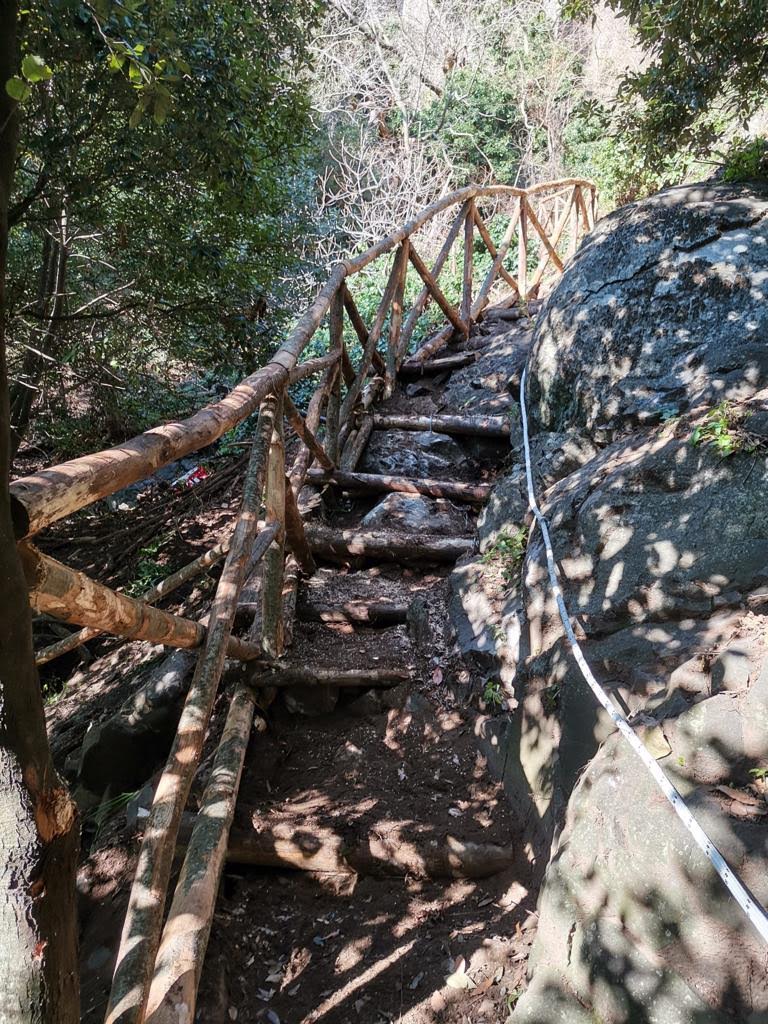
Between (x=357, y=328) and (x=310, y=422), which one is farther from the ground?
(x=357, y=328)

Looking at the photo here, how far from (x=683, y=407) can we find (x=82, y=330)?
5.05 m

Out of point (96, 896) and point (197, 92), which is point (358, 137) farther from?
Answer: point (96, 896)

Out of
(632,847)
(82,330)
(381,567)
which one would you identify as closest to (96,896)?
(632,847)

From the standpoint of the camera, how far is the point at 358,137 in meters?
14.2

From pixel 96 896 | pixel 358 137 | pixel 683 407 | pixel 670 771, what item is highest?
pixel 358 137

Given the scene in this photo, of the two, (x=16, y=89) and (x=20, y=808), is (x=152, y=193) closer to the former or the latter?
(x=16, y=89)

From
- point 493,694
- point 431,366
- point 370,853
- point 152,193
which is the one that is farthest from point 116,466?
point 431,366

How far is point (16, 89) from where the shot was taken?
2.81 feet

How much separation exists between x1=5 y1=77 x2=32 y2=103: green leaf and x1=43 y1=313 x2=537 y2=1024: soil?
7.03 feet

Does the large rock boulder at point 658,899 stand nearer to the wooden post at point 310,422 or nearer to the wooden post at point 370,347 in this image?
the wooden post at point 310,422

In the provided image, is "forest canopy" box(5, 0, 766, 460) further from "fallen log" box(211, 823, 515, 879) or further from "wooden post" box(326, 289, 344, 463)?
"fallen log" box(211, 823, 515, 879)

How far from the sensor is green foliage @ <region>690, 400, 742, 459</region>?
244 cm

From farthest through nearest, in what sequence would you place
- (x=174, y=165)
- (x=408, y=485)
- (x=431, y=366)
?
(x=431, y=366), (x=408, y=485), (x=174, y=165)

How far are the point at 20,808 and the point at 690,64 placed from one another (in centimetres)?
517
